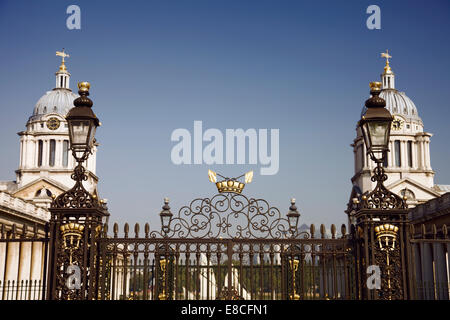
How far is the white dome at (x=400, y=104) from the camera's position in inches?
3295

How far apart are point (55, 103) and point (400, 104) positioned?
4665cm

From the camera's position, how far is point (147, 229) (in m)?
13.0

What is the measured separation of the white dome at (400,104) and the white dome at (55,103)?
139 feet

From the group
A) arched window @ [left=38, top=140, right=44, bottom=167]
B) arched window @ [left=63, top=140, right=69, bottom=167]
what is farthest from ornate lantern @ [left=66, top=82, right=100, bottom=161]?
arched window @ [left=38, top=140, right=44, bottom=167]

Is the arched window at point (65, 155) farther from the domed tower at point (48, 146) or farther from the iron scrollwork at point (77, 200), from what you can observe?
the iron scrollwork at point (77, 200)

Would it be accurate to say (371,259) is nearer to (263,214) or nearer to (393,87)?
(263,214)

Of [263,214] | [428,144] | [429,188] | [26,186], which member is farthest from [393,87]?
[263,214]

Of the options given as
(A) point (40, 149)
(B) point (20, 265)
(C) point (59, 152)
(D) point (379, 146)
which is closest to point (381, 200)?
(D) point (379, 146)

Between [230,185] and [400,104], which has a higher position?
[400,104]

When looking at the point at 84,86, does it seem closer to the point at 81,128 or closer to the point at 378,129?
the point at 81,128

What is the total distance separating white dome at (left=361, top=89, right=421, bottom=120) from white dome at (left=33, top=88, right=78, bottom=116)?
42506mm

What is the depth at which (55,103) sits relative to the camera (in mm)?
83750

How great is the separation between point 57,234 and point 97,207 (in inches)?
37.2
